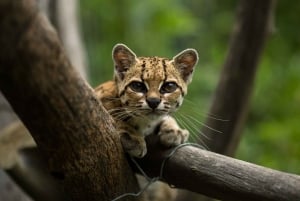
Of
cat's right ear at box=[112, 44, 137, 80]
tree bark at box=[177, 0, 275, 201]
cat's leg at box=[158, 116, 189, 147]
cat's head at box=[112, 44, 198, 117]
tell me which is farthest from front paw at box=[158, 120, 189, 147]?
tree bark at box=[177, 0, 275, 201]

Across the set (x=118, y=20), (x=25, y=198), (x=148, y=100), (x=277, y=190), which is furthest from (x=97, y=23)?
(x=277, y=190)

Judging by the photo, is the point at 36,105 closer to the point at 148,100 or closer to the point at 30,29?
the point at 30,29

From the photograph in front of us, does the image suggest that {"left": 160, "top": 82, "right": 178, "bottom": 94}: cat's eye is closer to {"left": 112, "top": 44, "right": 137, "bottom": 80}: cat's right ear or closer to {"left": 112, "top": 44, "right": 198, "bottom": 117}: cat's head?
{"left": 112, "top": 44, "right": 198, "bottom": 117}: cat's head

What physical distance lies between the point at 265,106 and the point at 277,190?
4545 mm

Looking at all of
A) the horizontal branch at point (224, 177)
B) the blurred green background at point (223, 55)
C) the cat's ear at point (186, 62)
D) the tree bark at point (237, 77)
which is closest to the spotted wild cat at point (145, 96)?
the cat's ear at point (186, 62)

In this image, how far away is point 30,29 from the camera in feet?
7.75

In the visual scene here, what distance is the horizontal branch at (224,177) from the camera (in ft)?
9.27

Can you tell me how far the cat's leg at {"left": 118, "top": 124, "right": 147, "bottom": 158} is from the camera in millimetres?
3219

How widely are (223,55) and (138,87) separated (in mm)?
4332

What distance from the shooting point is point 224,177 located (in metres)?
2.97

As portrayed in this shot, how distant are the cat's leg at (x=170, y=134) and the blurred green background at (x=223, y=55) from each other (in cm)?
286

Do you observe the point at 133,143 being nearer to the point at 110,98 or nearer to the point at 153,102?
the point at 153,102

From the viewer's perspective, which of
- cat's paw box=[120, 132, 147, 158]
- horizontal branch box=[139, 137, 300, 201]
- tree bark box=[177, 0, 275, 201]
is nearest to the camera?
horizontal branch box=[139, 137, 300, 201]

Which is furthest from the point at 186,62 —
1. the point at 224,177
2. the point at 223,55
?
the point at 223,55
